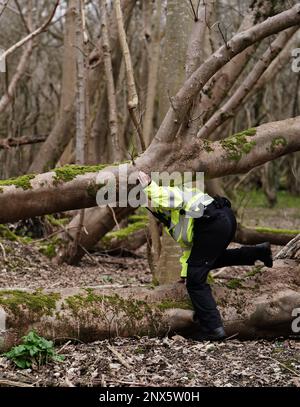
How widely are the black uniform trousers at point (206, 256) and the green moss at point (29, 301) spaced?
3.51 feet

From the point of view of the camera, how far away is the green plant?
174 inches

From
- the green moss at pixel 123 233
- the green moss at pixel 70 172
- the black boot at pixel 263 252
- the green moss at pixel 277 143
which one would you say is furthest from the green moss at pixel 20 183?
the green moss at pixel 123 233

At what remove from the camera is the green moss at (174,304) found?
5.19 m

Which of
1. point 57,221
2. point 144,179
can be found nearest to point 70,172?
point 144,179

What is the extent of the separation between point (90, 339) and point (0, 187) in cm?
139

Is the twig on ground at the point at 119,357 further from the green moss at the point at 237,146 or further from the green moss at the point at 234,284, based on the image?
the green moss at the point at 237,146

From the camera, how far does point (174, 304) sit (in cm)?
523

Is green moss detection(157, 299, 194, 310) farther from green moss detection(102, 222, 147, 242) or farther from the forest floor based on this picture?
green moss detection(102, 222, 147, 242)

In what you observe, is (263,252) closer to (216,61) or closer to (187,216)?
(187,216)

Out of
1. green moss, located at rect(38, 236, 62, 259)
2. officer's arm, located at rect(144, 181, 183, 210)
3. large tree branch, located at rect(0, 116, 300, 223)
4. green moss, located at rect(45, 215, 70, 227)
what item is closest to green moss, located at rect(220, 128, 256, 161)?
large tree branch, located at rect(0, 116, 300, 223)

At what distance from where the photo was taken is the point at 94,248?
1002 cm
